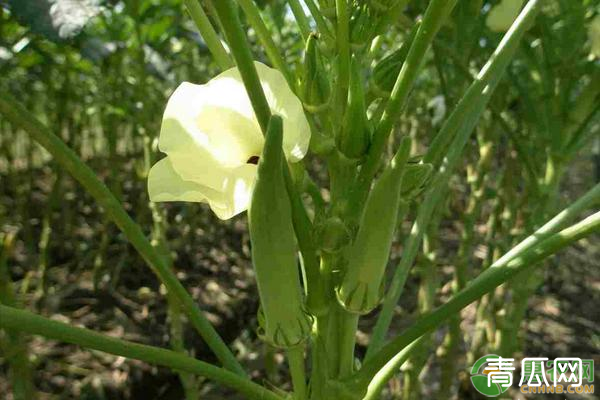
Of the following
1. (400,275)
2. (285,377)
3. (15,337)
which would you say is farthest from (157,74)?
(400,275)

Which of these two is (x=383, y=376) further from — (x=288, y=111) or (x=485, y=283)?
(x=288, y=111)

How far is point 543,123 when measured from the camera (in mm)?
1135

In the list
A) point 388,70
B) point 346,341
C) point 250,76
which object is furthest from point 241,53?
point 346,341

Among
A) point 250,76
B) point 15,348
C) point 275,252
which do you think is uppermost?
point 250,76

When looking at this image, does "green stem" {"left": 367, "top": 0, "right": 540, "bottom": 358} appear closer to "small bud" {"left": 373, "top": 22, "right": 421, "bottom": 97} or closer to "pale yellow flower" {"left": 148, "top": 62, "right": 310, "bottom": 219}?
"small bud" {"left": 373, "top": 22, "right": 421, "bottom": 97}

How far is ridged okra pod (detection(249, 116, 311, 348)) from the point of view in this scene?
40 cm

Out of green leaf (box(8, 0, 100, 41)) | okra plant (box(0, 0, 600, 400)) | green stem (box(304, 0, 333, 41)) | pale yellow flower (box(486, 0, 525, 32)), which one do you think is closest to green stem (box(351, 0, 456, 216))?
okra plant (box(0, 0, 600, 400))

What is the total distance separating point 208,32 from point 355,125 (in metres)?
0.15

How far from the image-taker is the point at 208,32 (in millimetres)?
532

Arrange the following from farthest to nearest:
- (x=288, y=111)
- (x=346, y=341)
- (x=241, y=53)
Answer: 1. (x=346, y=341)
2. (x=288, y=111)
3. (x=241, y=53)

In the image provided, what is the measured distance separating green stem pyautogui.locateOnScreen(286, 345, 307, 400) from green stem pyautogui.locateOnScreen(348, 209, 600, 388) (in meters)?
0.05

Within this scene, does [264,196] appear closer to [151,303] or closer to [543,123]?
[543,123]

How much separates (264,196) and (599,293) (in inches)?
103

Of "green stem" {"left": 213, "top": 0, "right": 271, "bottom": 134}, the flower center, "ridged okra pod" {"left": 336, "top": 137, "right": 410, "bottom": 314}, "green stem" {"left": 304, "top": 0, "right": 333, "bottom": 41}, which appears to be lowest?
"ridged okra pod" {"left": 336, "top": 137, "right": 410, "bottom": 314}
